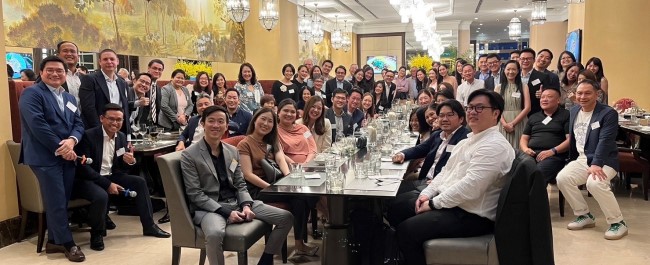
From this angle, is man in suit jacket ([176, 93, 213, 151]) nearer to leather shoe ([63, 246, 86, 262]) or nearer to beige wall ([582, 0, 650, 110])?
leather shoe ([63, 246, 86, 262])

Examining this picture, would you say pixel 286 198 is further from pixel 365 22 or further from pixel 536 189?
pixel 365 22

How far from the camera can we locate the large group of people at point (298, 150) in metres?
2.80

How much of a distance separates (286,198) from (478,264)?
1.49 metres

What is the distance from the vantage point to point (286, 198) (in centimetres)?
363

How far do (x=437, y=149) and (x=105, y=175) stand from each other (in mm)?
2785

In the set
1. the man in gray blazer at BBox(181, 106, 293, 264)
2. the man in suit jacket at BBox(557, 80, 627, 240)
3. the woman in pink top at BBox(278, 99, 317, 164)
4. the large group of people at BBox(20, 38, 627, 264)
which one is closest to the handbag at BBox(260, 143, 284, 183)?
the large group of people at BBox(20, 38, 627, 264)

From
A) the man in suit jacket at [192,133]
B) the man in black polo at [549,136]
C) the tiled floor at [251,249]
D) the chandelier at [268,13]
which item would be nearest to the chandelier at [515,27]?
the chandelier at [268,13]

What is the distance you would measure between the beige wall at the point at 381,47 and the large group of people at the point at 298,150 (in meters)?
12.9

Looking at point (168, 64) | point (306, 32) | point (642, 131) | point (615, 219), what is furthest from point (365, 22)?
point (615, 219)

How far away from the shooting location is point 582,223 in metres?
4.36

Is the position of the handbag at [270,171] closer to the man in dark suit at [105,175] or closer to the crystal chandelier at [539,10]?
the man in dark suit at [105,175]

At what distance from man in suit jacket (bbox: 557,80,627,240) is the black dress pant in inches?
74.1

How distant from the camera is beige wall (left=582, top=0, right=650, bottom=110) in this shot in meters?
8.50

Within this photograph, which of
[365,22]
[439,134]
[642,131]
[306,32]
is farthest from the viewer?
[365,22]
